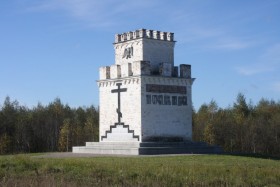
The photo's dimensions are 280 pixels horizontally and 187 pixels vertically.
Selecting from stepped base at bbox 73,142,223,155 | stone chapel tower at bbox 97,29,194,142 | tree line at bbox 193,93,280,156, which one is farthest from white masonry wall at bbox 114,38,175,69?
tree line at bbox 193,93,280,156

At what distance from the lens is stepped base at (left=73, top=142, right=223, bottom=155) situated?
31484mm

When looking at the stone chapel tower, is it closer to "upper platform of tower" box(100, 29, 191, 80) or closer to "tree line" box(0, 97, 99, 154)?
"upper platform of tower" box(100, 29, 191, 80)

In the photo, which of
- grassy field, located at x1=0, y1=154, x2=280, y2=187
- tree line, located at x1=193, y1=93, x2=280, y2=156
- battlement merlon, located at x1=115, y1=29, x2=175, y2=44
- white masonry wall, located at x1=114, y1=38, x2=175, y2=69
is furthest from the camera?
tree line, located at x1=193, y1=93, x2=280, y2=156

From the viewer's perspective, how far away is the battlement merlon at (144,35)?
35.8m

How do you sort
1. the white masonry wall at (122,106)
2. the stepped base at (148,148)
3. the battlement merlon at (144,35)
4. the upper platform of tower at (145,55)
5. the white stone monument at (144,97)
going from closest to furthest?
the stepped base at (148,148)
the white stone monument at (144,97)
the white masonry wall at (122,106)
the upper platform of tower at (145,55)
the battlement merlon at (144,35)

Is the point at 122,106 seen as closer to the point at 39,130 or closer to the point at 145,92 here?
the point at 145,92

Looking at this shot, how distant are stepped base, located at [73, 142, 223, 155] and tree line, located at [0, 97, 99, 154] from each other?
670 inches

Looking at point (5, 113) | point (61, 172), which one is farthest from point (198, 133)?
point (61, 172)

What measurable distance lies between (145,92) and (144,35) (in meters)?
4.08

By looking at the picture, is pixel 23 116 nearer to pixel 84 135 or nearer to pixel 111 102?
pixel 84 135

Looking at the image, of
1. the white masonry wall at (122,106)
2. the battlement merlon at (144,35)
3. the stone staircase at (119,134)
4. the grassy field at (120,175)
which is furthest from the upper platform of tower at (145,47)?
the grassy field at (120,175)

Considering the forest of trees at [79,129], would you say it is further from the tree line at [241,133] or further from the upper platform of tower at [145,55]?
the upper platform of tower at [145,55]

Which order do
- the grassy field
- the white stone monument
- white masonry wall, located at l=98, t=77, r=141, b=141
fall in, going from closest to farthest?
the grassy field → the white stone monument → white masonry wall, located at l=98, t=77, r=141, b=141

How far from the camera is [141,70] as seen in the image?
112 feet
